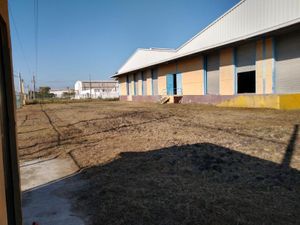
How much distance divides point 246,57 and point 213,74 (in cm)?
382

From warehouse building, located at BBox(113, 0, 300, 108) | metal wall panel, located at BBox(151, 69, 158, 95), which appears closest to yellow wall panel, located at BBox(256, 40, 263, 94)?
warehouse building, located at BBox(113, 0, 300, 108)

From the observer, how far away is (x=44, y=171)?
5.07 m

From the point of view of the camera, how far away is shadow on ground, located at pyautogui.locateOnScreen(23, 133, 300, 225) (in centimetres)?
303

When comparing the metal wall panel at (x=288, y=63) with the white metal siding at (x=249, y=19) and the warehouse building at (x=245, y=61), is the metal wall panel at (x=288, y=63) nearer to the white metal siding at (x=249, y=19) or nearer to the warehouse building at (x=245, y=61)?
the warehouse building at (x=245, y=61)

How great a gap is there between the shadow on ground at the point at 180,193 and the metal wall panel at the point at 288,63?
11.7 m

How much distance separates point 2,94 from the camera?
6.93 ft

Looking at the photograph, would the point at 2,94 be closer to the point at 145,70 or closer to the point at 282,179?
the point at 282,179

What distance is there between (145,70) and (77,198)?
3224 cm

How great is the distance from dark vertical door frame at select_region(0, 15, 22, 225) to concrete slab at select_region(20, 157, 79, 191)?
2.17m

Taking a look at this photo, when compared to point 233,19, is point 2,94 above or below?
below

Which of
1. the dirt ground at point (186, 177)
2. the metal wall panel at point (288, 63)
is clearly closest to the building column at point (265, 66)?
the metal wall panel at point (288, 63)

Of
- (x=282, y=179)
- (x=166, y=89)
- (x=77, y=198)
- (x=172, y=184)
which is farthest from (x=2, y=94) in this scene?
(x=166, y=89)

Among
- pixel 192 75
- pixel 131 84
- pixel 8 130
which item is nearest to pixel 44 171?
pixel 8 130

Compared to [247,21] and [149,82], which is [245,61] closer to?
[247,21]
